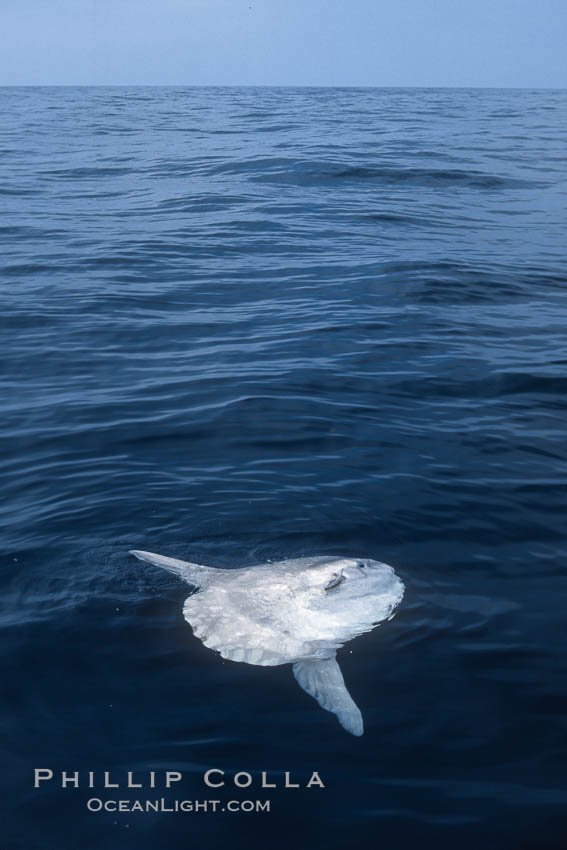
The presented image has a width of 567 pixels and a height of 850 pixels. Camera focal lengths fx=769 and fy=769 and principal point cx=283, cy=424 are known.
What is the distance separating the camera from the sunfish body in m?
4.56

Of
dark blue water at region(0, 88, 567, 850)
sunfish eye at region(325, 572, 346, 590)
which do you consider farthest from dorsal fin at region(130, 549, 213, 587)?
sunfish eye at region(325, 572, 346, 590)

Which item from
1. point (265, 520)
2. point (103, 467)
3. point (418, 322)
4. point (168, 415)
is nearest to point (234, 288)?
point (418, 322)

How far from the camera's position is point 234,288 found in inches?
538

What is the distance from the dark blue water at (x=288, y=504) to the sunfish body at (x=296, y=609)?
0.42 feet

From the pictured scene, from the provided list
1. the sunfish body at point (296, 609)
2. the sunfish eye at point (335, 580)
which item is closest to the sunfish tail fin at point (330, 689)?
the sunfish body at point (296, 609)

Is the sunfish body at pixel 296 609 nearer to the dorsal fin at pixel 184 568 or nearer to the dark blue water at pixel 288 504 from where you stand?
the dorsal fin at pixel 184 568

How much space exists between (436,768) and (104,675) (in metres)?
2.00

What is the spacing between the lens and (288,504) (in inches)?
264

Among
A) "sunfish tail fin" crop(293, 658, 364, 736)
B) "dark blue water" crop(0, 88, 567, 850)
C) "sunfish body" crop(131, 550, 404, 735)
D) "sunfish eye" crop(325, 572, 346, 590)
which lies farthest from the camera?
"sunfish eye" crop(325, 572, 346, 590)

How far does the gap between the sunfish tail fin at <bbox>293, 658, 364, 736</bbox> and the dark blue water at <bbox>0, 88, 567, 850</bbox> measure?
4.1 inches

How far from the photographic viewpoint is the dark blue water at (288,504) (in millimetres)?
3922

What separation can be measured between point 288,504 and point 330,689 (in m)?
2.52

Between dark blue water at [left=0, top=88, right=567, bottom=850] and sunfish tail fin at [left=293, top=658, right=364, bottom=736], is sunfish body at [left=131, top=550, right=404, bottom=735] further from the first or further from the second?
dark blue water at [left=0, top=88, right=567, bottom=850]

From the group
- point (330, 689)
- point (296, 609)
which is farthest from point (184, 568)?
point (330, 689)
